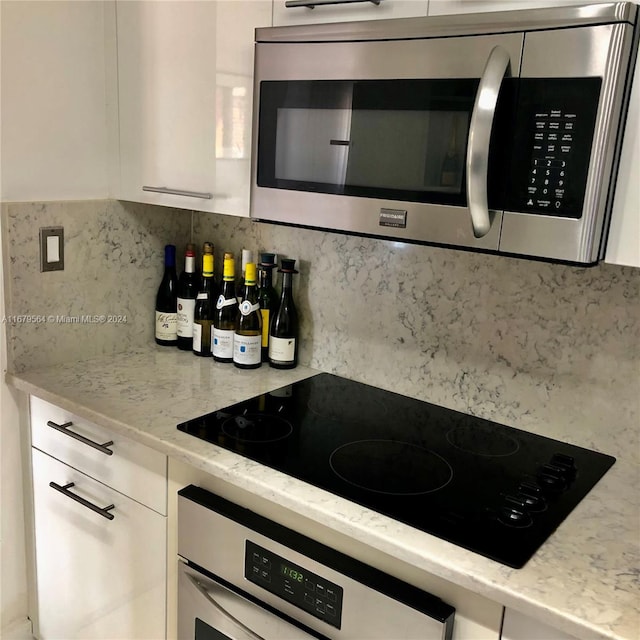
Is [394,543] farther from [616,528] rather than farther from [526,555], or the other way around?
[616,528]

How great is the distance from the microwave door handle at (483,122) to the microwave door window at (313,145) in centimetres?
31

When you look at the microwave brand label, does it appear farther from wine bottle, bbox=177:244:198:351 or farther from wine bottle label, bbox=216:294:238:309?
wine bottle, bbox=177:244:198:351

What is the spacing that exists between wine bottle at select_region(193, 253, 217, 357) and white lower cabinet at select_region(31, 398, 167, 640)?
1.41 ft

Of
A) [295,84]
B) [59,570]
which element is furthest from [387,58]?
[59,570]

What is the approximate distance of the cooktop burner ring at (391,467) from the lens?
4.14 feet

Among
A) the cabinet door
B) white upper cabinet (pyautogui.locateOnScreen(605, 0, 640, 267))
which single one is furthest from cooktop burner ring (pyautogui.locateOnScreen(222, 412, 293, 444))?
white upper cabinet (pyautogui.locateOnScreen(605, 0, 640, 267))

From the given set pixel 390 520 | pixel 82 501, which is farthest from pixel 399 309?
pixel 82 501

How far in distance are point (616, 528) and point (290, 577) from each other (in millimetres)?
576

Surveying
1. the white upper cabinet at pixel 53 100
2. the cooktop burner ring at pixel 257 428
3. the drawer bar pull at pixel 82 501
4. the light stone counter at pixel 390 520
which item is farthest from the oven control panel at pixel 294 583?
the white upper cabinet at pixel 53 100

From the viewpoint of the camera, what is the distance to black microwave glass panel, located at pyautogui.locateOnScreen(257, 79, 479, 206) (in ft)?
3.92

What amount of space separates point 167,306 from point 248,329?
0.33 meters

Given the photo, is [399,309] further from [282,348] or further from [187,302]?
[187,302]

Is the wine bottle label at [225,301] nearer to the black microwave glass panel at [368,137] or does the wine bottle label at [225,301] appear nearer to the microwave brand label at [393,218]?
the black microwave glass panel at [368,137]

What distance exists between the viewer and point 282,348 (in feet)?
6.11
